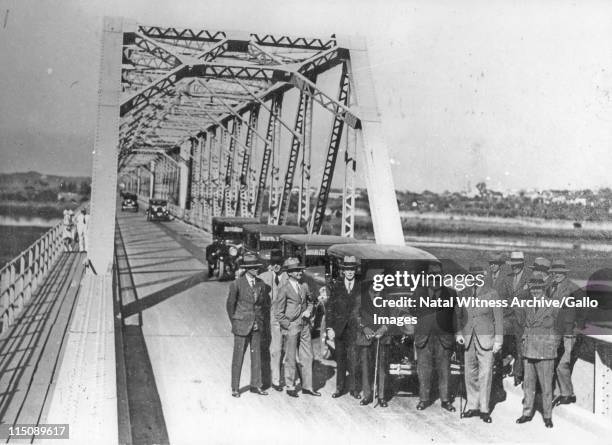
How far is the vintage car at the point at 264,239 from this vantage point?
50.5 feet

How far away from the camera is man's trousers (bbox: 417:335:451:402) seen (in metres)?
7.08

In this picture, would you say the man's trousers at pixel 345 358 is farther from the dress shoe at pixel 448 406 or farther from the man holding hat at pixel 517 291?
the man holding hat at pixel 517 291

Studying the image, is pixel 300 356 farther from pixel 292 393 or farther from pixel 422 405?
pixel 422 405

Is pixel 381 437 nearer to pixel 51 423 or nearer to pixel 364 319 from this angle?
pixel 364 319

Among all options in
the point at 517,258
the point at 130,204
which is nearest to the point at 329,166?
the point at 517,258

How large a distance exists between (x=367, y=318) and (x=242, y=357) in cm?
149

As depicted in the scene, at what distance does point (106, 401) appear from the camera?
18.8 ft

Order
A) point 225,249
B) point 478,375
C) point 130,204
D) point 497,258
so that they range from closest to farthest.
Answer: point 478,375
point 497,258
point 225,249
point 130,204

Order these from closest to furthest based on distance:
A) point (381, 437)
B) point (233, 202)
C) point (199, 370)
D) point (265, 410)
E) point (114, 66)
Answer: point (381, 437) < point (265, 410) < point (199, 370) < point (114, 66) < point (233, 202)

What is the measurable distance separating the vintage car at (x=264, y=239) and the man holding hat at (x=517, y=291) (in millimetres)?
7633

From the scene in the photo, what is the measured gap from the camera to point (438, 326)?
707 cm

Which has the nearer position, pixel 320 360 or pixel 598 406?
pixel 598 406

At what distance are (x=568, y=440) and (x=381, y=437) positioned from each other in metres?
1.83

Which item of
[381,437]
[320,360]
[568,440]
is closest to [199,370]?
[320,360]
